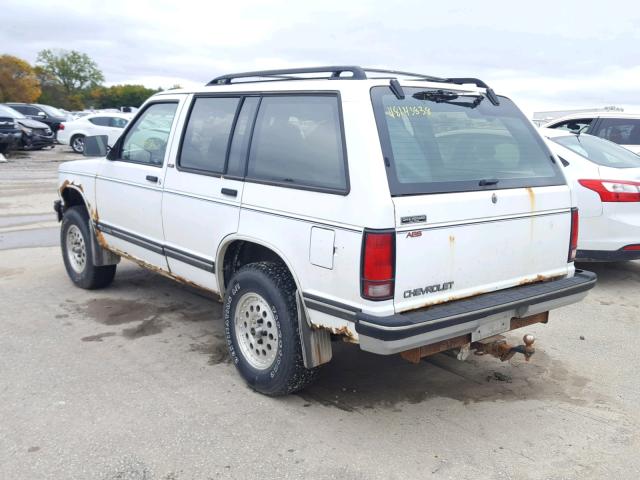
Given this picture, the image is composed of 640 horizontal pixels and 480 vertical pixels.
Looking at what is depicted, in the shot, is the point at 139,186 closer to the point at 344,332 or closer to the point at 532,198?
the point at 344,332

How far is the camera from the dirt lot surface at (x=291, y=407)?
330 centimetres

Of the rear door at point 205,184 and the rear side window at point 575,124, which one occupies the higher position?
the rear side window at point 575,124

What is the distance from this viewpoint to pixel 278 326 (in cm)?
383

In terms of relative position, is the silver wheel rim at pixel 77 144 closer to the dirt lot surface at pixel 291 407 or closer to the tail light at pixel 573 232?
the dirt lot surface at pixel 291 407

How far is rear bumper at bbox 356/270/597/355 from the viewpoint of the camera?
325cm

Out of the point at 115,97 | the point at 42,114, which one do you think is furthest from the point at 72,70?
the point at 42,114

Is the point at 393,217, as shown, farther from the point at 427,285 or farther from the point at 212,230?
the point at 212,230

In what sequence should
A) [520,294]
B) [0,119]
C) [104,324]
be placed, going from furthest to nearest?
[0,119]
[104,324]
[520,294]

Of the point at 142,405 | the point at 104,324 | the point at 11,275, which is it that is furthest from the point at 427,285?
the point at 11,275

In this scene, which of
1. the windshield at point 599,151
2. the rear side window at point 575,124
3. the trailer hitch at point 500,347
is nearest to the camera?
the trailer hitch at point 500,347

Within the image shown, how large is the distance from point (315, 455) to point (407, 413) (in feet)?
2.55

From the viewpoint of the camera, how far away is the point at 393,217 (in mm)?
3246

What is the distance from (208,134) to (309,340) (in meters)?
1.77

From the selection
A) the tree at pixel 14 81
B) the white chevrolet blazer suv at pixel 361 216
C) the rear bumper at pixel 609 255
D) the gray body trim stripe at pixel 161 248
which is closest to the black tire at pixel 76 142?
the gray body trim stripe at pixel 161 248
